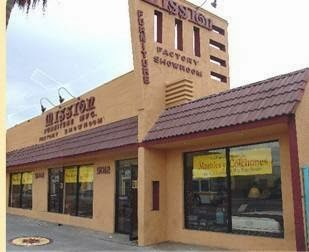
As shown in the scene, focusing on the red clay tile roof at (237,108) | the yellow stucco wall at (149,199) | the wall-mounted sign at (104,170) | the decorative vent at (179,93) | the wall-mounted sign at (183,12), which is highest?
the wall-mounted sign at (183,12)

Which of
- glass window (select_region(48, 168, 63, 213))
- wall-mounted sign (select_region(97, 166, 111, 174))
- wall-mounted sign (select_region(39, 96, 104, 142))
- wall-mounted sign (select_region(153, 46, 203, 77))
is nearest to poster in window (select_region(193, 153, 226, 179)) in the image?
wall-mounted sign (select_region(153, 46, 203, 77))

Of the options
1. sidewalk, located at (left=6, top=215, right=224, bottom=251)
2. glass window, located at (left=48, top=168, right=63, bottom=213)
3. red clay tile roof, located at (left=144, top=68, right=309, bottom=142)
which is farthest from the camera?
glass window, located at (left=48, top=168, right=63, bottom=213)

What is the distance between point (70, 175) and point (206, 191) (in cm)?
842

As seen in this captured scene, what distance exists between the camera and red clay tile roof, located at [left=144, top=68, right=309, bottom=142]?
29.7 ft

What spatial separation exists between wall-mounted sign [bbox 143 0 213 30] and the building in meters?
0.04

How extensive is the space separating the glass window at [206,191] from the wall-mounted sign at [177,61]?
3.33 m

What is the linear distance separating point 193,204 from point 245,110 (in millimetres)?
3661

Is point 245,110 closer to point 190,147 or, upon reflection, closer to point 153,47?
point 190,147

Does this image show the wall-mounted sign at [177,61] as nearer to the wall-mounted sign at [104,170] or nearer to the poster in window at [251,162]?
the poster in window at [251,162]

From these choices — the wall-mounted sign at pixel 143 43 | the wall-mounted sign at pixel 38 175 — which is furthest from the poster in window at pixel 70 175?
the wall-mounted sign at pixel 143 43

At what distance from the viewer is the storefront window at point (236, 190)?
394 inches

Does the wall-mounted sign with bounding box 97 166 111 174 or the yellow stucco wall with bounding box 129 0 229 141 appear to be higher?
the yellow stucco wall with bounding box 129 0 229 141

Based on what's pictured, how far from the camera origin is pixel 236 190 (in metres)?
10.9

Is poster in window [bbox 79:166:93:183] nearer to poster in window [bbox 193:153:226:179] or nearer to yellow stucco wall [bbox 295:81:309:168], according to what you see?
poster in window [bbox 193:153:226:179]
